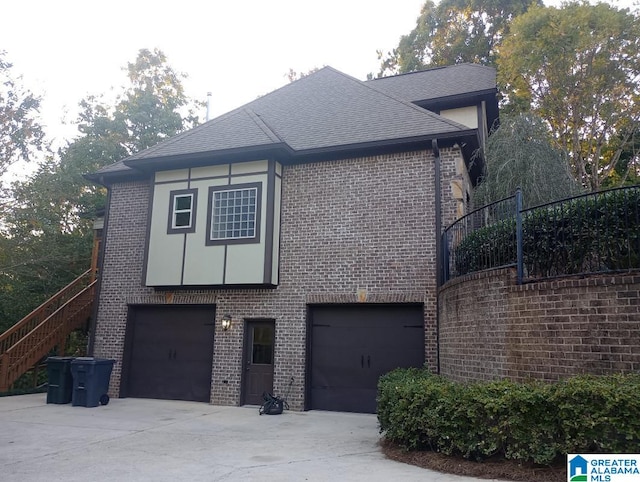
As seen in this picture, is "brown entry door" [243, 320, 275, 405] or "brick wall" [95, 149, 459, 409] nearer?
"brick wall" [95, 149, 459, 409]

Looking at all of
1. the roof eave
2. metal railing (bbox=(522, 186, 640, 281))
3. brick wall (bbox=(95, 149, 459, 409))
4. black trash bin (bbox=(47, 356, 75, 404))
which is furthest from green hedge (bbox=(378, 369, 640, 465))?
black trash bin (bbox=(47, 356, 75, 404))

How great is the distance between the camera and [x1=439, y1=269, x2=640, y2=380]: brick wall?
5898 mm

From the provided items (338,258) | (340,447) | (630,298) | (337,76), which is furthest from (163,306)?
(630,298)

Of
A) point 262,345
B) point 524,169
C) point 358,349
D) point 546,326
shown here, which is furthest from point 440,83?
point 546,326

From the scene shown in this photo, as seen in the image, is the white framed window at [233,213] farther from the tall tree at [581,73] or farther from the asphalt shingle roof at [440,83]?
the tall tree at [581,73]

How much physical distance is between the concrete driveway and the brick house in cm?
132

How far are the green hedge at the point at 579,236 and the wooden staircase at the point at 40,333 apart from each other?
38.5ft

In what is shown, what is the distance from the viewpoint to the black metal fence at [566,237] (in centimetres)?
632

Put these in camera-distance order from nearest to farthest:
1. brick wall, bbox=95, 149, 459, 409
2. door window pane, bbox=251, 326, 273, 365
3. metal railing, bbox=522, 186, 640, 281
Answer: metal railing, bbox=522, 186, 640, 281
brick wall, bbox=95, 149, 459, 409
door window pane, bbox=251, 326, 273, 365

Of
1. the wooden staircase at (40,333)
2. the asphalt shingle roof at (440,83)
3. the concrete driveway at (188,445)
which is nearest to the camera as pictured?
the concrete driveway at (188,445)

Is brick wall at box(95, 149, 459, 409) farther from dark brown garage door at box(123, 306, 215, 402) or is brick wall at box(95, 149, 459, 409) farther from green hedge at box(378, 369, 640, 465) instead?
green hedge at box(378, 369, 640, 465)

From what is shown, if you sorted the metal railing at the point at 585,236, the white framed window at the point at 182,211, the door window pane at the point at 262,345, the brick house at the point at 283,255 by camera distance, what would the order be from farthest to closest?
the white framed window at the point at 182,211
the door window pane at the point at 262,345
the brick house at the point at 283,255
the metal railing at the point at 585,236

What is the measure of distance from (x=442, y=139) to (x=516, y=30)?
10.8 meters

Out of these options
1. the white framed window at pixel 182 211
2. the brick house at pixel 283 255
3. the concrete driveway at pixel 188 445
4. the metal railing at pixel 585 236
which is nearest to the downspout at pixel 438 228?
the brick house at pixel 283 255
